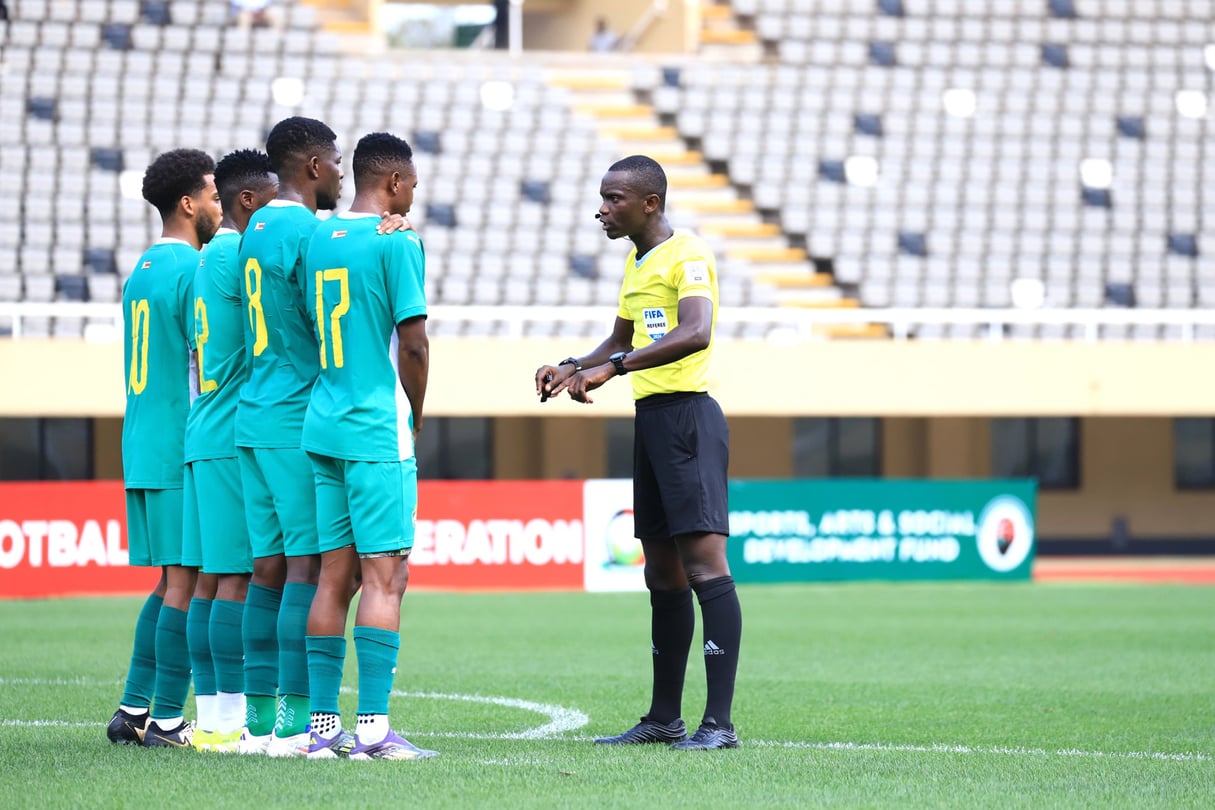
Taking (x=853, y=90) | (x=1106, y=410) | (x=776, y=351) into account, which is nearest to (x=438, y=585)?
(x=776, y=351)

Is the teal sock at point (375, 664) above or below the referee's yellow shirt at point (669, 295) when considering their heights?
below

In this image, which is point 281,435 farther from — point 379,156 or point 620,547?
point 620,547

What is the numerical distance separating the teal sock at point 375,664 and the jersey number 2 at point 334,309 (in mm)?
959

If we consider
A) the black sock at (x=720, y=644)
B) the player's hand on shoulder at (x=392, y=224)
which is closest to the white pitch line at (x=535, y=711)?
the black sock at (x=720, y=644)

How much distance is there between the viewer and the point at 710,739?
661 centimetres

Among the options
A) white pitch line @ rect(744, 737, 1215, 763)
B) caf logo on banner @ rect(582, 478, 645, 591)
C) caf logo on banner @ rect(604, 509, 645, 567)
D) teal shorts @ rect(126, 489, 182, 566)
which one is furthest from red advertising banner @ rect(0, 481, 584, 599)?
white pitch line @ rect(744, 737, 1215, 763)

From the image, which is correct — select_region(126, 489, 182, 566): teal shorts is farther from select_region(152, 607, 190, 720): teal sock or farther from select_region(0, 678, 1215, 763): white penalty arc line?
select_region(0, 678, 1215, 763): white penalty arc line

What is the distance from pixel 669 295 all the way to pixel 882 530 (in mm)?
13794

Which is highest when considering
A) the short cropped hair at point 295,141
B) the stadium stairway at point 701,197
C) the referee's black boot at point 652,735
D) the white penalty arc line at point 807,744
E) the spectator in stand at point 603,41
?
the spectator in stand at point 603,41

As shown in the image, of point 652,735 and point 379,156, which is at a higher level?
point 379,156

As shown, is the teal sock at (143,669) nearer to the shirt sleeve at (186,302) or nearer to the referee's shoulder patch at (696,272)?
the shirt sleeve at (186,302)

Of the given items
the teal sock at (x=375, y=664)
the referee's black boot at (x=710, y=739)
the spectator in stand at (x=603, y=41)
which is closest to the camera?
the teal sock at (x=375, y=664)

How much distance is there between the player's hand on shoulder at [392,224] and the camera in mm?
6170

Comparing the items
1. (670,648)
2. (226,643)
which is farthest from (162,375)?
(670,648)
